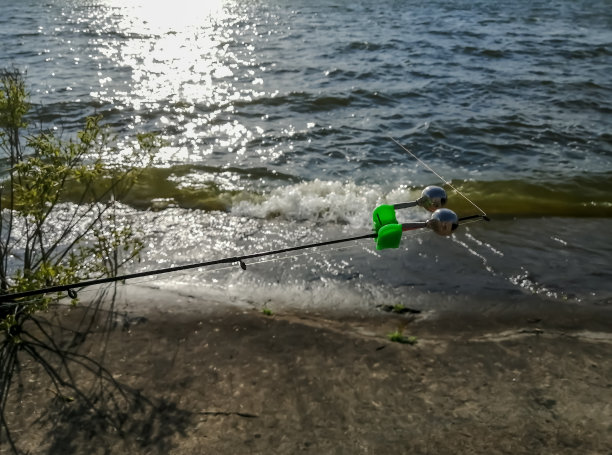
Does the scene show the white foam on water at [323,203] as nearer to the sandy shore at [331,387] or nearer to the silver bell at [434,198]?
the sandy shore at [331,387]

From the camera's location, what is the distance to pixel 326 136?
1143cm

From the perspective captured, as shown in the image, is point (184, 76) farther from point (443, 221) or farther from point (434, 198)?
point (443, 221)

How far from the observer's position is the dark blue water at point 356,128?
7.02 m

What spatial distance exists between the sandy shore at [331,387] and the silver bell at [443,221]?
1.70 m

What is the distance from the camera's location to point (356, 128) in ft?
38.7

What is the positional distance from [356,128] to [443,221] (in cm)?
896

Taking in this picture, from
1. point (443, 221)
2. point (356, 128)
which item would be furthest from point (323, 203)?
point (443, 221)

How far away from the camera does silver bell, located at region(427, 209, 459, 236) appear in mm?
3010

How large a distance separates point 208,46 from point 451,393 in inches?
611

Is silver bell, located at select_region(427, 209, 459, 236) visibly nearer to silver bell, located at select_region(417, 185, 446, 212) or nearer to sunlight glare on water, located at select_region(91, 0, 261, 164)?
silver bell, located at select_region(417, 185, 446, 212)

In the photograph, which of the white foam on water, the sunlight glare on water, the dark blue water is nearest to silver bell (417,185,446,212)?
the dark blue water

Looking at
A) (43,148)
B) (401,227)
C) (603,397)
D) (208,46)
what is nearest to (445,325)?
(603,397)

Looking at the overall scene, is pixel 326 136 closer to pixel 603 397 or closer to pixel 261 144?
pixel 261 144

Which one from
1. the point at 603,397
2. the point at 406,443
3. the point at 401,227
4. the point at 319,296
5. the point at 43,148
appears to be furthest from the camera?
the point at 319,296
